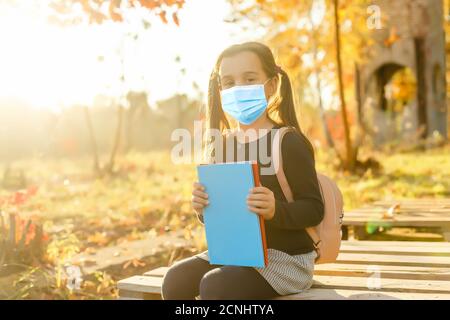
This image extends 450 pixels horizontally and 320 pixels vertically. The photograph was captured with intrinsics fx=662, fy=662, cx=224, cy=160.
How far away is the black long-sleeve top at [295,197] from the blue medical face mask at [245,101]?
0.13 metres

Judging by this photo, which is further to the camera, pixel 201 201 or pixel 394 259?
pixel 394 259

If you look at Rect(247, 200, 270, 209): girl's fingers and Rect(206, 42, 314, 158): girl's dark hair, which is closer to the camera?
Rect(247, 200, 270, 209): girl's fingers

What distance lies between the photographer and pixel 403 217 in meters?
5.09

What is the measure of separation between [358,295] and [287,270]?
36 cm

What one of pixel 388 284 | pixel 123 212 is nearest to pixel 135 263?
pixel 388 284

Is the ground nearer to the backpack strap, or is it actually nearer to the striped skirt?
the striped skirt

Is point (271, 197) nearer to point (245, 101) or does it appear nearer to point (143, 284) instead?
point (245, 101)

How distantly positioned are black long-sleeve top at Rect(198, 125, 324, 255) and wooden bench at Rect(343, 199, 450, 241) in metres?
2.45

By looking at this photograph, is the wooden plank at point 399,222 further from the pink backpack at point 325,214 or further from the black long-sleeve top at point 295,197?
the black long-sleeve top at point 295,197

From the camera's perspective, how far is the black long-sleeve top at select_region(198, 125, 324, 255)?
8.19 feet

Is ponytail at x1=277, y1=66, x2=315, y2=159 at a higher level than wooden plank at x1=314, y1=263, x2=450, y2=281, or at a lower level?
higher

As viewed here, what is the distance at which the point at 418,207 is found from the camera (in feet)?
18.7

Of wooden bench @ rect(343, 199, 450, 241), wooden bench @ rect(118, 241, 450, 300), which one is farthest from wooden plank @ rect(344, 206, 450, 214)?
wooden bench @ rect(118, 241, 450, 300)
